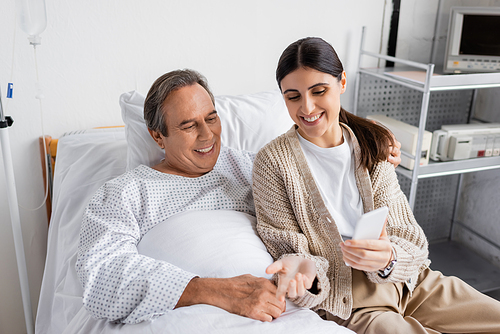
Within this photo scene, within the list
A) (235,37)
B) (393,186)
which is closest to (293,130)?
(393,186)

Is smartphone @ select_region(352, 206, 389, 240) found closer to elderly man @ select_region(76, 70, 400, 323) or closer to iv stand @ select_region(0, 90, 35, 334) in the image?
elderly man @ select_region(76, 70, 400, 323)

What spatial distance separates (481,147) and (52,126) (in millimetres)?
1949

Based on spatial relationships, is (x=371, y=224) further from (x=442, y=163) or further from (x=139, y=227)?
(x=442, y=163)

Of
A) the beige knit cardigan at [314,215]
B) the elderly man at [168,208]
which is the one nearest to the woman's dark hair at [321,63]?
the beige knit cardigan at [314,215]

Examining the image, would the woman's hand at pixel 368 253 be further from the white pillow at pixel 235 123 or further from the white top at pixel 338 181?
the white pillow at pixel 235 123

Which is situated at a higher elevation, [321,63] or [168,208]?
[321,63]

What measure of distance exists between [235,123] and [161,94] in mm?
406

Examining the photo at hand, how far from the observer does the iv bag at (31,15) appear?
1.33m

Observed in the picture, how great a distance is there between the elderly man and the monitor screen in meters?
1.04

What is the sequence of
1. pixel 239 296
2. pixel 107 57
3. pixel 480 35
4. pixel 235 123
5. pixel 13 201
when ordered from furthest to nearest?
pixel 480 35, pixel 107 57, pixel 235 123, pixel 13 201, pixel 239 296

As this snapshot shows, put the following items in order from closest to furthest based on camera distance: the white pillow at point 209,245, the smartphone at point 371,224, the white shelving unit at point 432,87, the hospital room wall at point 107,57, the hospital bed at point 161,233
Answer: the smartphone at point 371,224 → the hospital bed at point 161,233 → the white pillow at point 209,245 → the hospital room wall at point 107,57 → the white shelving unit at point 432,87

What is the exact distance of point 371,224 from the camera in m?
0.92

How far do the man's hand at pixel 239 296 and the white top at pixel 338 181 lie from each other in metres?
0.30

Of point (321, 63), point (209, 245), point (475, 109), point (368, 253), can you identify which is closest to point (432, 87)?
point (475, 109)
